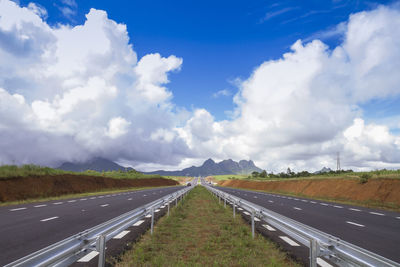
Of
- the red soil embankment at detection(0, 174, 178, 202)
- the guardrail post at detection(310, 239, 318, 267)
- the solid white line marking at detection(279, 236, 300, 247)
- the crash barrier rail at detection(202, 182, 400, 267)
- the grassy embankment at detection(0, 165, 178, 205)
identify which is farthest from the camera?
the red soil embankment at detection(0, 174, 178, 202)

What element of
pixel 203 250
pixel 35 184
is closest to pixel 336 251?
pixel 203 250

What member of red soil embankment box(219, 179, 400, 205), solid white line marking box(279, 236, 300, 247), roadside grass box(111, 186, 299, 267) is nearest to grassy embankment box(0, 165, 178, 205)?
roadside grass box(111, 186, 299, 267)

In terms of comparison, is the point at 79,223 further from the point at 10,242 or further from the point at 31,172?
the point at 31,172

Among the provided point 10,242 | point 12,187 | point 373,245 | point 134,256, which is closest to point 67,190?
point 12,187

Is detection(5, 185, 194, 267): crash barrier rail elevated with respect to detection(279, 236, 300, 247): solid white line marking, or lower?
elevated

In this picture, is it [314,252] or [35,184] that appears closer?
[314,252]

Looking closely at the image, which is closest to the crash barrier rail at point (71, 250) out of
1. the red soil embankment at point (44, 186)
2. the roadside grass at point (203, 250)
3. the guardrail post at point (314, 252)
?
Result: the roadside grass at point (203, 250)

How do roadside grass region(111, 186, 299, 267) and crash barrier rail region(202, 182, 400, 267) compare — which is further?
roadside grass region(111, 186, 299, 267)

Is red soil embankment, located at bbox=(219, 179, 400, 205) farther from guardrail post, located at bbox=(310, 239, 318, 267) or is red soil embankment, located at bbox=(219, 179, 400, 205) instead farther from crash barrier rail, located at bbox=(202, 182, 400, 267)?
guardrail post, located at bbox=(310, 239, 318, 267)

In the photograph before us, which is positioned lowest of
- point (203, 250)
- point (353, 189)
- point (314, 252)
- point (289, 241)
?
point (353, 189)

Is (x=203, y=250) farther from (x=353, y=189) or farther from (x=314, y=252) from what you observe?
(x=353, y=189)

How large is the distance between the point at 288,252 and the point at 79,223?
24.3 ft

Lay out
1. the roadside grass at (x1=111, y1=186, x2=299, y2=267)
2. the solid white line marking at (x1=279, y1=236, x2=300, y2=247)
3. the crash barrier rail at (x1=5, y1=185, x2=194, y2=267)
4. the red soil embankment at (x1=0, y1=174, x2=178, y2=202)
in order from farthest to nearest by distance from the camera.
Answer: the red soil embankment at (x1=0, y1=174, x2=178, y2=202) < the solid white line marking at (x1=279, y1=236, x2=300, y2=247) < the roadside grass at (x1=111, y1=186, x2=299, y2=267) < the crash barrier rail at (x1=5, y1=185, x2=194, y2=267)

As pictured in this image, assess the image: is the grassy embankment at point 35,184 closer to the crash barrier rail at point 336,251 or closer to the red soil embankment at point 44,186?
the red soil embankment at point 44,186
